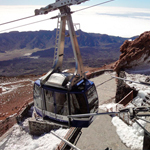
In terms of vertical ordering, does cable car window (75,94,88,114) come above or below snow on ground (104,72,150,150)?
above

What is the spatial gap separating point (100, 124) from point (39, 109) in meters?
4.33

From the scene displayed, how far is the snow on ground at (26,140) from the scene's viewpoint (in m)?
10.9

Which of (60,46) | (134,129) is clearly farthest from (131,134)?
(60,46)

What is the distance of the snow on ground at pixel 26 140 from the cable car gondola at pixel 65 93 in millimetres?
3478

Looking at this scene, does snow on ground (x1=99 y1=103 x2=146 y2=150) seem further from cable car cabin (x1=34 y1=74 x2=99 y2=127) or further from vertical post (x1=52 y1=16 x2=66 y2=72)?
vertical post (x1=52 y1=16 x2=66 y2=72)

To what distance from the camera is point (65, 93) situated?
7223 millimetres

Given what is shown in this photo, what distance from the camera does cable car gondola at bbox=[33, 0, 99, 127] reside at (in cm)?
725

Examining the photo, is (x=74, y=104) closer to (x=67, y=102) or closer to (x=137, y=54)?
(x=67, y=102)

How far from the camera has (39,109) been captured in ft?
27.9

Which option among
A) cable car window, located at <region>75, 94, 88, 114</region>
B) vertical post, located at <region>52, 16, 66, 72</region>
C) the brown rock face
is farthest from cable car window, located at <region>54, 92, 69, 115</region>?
the brown rock face

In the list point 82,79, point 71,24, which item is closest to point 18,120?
point 82,79

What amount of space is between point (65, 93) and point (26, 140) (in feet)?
27.8

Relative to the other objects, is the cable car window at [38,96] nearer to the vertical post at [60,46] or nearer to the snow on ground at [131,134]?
the vertical post at [60,46]

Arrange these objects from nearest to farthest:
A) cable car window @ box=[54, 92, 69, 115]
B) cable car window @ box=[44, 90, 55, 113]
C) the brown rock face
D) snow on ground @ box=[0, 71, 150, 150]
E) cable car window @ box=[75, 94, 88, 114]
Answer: cable car window @ box=[75, 94, 88, 114]
cable car window @ box=[54, 92, 69, 115]
cable car window @ box=[44, 90, 55, 113]
snow on ground @ box=[0, 71, 150, 150]
the brown rock face
